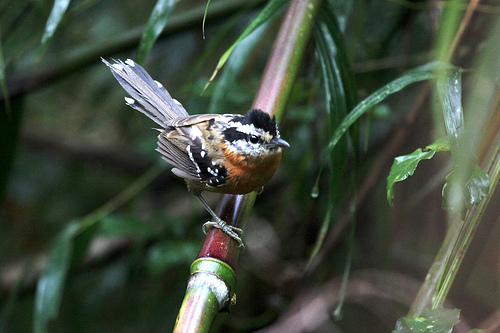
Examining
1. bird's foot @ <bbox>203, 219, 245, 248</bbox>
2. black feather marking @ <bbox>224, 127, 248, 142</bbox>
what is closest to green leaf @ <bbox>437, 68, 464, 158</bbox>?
bird's foot @ <bbox>203, 219, 245, 248</bbox>

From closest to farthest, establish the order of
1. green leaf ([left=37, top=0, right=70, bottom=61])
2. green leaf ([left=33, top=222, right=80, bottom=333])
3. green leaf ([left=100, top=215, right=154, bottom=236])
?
green leaf ([left=37, top=0, right=70, bottom=61]) → green leaf ([left=33, top=222, right=80, bottom=333]) → green leaf ([left=100, top=215, right=154, bottom=236])

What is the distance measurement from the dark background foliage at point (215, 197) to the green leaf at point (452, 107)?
0.64 m

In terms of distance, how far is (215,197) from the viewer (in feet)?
15.4

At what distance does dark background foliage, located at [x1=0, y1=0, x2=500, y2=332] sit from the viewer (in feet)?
10.6

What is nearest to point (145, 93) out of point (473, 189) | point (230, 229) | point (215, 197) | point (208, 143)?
point (208, 143)

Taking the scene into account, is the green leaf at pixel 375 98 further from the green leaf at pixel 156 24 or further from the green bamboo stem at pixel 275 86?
the green leaf at pixel 156 24

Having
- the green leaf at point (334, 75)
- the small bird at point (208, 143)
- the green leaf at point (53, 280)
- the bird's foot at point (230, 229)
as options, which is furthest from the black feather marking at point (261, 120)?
the green leaf at point (53, 280)

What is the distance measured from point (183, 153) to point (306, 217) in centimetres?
143

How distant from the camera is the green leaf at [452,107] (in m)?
1.55

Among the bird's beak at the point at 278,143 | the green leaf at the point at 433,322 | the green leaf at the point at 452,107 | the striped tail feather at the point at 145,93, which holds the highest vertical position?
the striped tail feather at the point at 145,93

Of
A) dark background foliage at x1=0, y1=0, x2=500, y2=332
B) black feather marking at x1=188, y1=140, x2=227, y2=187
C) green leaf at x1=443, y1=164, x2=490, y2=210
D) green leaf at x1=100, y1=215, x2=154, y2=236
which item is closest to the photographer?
green leaf at x1=443, y1=164, x2=490, y2=210

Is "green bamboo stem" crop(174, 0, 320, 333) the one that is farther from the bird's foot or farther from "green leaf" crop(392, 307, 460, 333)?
"green leaf" crop(392, 307, 460, 333)

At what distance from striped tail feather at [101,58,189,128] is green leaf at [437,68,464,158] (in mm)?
1570

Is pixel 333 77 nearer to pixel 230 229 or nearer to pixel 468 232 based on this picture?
pixel 230 229
